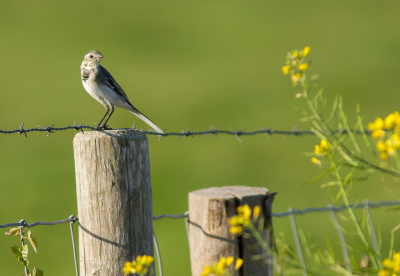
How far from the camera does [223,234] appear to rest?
8.44 ft

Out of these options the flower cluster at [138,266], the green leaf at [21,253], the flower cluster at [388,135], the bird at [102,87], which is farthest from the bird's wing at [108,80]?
the flower cluster at [388,135]

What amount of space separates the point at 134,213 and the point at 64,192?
54.4ft

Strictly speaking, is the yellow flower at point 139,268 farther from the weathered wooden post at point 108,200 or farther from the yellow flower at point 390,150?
the yellow flower at point 390,150

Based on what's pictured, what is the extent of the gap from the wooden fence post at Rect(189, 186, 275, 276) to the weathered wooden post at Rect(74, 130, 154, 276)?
0.48 metres

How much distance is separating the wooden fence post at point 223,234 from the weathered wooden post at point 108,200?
477 mm

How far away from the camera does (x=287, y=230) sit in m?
15.4

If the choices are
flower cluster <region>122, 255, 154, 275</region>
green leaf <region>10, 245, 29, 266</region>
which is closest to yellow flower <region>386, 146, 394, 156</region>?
flower cluster <region>122, 255, 154, 275</region>

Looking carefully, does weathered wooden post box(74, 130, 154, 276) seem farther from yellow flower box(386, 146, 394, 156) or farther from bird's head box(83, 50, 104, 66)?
bird's head box(83, 50, 104, 66)

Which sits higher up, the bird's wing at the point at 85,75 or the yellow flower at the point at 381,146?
the bird's wing at the point at 85,75

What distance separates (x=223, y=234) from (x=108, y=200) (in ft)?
2.50

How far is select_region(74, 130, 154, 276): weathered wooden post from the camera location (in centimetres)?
226

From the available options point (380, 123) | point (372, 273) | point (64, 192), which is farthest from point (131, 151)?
point (64, 192)

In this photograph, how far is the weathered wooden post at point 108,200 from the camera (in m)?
2.26

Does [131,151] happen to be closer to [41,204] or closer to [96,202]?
[96,202]
